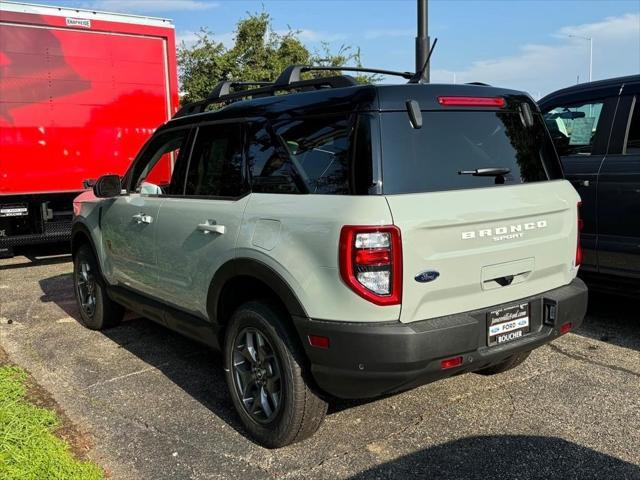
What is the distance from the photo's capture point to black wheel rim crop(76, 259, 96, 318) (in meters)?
5.56

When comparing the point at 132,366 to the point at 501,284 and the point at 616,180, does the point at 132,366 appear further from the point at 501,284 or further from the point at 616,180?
the point at 616,180

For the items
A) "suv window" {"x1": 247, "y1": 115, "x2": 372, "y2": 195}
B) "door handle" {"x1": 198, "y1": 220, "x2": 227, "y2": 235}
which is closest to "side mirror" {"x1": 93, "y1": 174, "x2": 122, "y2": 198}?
"door handle" {"x1": 198, "y1": 220, "x2": 227, "y2": 235}

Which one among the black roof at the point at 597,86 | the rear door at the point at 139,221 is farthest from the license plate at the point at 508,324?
the black roof at the point at 597,86

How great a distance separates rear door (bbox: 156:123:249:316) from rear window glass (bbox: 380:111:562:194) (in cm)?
98

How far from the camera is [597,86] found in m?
5.17

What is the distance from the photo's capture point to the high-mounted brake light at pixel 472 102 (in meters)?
3.12

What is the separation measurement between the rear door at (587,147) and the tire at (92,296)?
408cm

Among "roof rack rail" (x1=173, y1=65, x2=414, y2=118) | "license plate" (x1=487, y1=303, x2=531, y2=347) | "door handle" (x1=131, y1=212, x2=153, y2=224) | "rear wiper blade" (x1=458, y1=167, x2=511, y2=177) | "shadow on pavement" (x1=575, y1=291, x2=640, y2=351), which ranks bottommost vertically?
"shadow on pavement" (x1=575, y1=291, x2=640, y2=351)

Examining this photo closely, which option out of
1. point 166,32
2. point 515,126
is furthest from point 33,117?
point 515,126

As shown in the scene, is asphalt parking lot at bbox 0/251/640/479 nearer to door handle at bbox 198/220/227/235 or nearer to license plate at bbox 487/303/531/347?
license plate at bbox 487/303/531/347

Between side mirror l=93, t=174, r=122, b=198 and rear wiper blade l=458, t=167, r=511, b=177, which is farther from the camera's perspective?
side mirror l=93, t=174, r=122, b=198

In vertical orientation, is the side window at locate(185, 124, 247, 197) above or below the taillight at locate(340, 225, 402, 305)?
above

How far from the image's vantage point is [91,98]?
8.30 metres

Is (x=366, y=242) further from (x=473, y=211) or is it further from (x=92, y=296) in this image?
(x=92, y=296)
